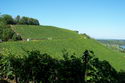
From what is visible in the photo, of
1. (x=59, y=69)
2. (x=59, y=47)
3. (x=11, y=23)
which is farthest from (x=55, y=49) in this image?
(x=11, y=23)

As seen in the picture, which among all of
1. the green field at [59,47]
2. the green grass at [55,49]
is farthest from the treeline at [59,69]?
the green grass at [55,49]

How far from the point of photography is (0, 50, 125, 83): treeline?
10.4 ft

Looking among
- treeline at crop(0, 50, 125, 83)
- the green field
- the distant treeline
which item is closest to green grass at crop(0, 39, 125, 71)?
the green field

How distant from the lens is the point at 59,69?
3186mm

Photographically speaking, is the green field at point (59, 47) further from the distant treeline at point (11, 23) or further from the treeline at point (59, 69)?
the treeline at point (59, 69)

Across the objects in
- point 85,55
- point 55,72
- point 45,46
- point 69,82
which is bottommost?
point 45,46

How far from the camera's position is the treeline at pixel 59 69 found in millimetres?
3178

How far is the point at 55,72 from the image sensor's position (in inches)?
123

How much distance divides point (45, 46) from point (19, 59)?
3012cm

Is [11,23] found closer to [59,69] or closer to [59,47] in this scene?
[59,47]

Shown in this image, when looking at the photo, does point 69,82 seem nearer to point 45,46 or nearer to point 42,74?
point 42,74

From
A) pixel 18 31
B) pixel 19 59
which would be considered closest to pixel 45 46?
pixel 18 31

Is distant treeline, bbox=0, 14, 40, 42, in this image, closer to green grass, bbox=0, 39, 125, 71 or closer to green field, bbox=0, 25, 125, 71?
green field, bbox=0, 25, 125, 71

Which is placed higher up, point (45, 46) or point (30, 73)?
point (30, 73)
